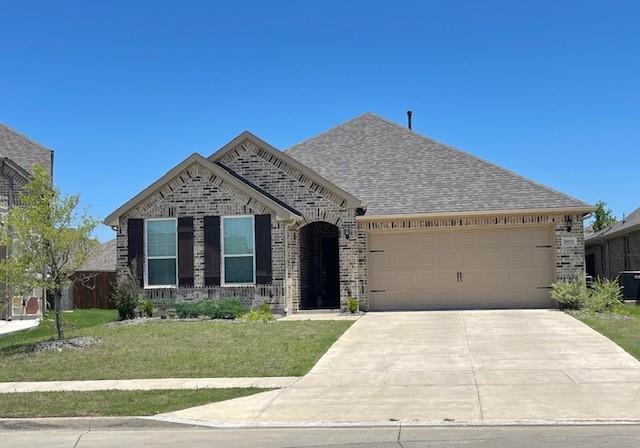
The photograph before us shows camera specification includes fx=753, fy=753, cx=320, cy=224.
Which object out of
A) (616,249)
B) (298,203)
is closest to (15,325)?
(298,203)

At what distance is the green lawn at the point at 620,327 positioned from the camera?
46.6 feet

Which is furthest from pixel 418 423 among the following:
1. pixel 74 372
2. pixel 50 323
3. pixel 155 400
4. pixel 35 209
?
pixel 50 323

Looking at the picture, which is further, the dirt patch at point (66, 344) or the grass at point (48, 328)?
the grass at point (48, 328)

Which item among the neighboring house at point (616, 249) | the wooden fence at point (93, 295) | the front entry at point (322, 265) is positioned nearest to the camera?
the front entry at point (322, 265)

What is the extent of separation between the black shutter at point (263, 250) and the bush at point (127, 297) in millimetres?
3447

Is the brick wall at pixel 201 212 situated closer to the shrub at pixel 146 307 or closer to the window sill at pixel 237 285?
the window sill at pixel 237 285

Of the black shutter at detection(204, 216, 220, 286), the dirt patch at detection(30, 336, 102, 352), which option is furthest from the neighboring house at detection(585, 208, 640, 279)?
the dirt patch at detection(30, 336, 102, 352)

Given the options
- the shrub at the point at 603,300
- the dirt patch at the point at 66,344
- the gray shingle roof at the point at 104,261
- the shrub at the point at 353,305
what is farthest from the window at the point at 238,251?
the gray shingle roof at the point at 104,261

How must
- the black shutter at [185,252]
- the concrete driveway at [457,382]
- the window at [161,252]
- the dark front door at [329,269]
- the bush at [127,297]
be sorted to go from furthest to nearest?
the dark front door at [329,269]
the window at [161,252]
the black shutter at [185,252]
the bush at [127,297]
the concrete driveway at [457,382]

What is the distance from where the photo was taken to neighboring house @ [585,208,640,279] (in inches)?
1126

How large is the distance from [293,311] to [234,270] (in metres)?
2.13

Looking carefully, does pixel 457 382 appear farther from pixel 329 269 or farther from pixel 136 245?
pixel 329 269

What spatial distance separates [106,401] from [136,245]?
11.4 meters

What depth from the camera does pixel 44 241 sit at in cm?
1555
